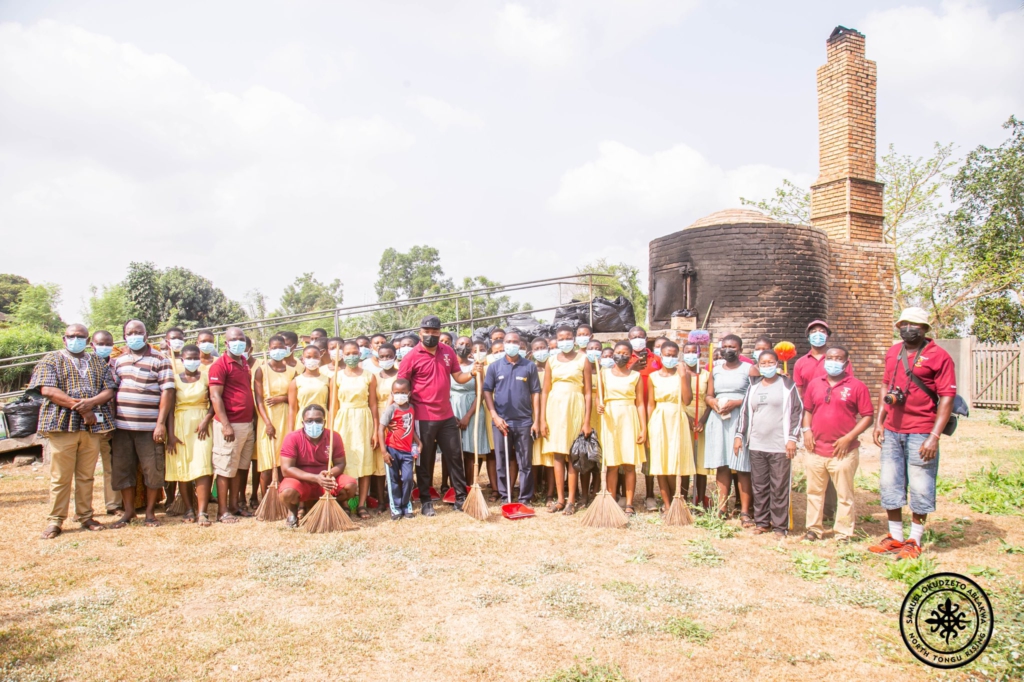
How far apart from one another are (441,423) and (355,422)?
0.86 meters

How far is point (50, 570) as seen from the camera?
15.7ft

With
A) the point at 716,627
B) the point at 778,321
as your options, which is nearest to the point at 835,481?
the point at 716,627

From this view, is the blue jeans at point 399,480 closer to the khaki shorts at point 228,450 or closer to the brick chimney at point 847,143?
the khaki shorts at point 228,450

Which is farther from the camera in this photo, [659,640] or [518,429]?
[518,429]

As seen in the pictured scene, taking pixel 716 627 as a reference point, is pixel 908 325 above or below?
above

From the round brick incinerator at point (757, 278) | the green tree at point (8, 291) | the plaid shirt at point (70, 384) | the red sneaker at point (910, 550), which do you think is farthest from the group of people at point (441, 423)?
the green tree at point (8, 291)

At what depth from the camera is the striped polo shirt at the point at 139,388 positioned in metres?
6.03

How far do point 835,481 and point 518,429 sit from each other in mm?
2940

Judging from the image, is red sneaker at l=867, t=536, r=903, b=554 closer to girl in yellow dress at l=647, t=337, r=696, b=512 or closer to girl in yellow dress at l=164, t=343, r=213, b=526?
girl in yellow dress at l=647, t=337, r=696, b=512

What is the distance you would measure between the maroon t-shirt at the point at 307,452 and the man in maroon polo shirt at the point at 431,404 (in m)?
0.88

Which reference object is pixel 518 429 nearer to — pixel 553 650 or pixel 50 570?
pixel 553 650

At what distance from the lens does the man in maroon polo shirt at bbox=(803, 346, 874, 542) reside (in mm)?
5438

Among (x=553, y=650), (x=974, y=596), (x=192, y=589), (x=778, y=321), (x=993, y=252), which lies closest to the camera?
(x=553, y=650)

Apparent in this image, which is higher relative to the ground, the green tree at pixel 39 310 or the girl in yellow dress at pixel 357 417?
the green tree at pixel 39 310
